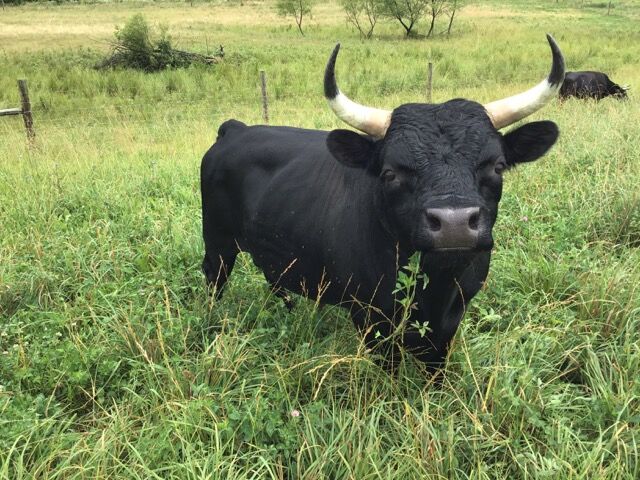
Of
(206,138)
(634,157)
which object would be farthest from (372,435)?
(206,138)

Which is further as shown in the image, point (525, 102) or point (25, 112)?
point (25, 112)

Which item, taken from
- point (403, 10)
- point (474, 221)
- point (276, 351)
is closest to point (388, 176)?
point (474, 221)

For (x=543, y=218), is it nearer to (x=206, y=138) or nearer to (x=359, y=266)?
(x=359, y=266)

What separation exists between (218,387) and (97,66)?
1849 centimetres

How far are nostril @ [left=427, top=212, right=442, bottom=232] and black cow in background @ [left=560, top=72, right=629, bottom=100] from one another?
10.6 meters

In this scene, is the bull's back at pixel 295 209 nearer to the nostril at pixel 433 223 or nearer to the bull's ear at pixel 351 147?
→ the bull's ear at pixel 351 147

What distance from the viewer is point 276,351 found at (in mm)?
2812

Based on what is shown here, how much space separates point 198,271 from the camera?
416 centimetres

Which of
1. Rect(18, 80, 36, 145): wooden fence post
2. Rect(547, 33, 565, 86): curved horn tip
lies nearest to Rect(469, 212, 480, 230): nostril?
Rect(547, 33, 565, 86): curved horn tip

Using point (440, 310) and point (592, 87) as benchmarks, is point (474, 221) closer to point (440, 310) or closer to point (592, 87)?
point (440, 310)

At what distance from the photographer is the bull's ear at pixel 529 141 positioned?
2.53 meters

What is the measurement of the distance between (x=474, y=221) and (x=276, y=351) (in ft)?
4.49

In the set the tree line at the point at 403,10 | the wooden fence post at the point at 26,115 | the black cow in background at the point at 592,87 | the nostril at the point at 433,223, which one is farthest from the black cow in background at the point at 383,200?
the tree line at the point at 403,10

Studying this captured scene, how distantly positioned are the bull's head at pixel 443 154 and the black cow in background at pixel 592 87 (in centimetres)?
974
